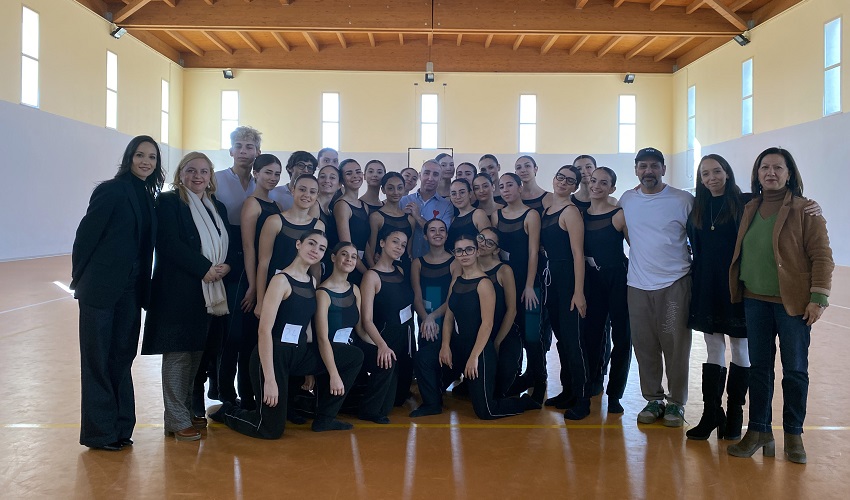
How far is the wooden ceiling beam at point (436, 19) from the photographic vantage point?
13844 mm

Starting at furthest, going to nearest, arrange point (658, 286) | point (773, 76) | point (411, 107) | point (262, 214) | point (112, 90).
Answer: point (411, 107)
point (112, 90)
point (773, 76)
point (262, 214)
point (658, 286)

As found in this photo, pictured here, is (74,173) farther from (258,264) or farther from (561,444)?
(561,444)

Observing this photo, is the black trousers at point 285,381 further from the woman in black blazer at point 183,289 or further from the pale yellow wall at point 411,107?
the pale yellow wall at point 411,107

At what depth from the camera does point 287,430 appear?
3.33 metres

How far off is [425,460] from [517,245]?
4.98 feet

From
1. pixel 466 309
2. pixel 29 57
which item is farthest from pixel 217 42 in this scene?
pixel 466 309

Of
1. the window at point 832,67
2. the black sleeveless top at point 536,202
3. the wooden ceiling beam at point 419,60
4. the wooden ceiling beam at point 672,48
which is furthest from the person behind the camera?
the wooden ceiling beam at point 419,60

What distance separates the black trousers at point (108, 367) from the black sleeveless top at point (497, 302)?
1934mm

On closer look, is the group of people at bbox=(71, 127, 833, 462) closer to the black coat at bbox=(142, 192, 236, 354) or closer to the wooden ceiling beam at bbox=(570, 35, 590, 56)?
the black coat at bbox=(142, 192, 236, 354)

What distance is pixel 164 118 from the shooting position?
58.7 ft

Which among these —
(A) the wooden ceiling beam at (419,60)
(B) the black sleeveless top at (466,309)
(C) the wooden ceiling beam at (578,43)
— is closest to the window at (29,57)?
(A) the wooden ceiling beam at (419,60)

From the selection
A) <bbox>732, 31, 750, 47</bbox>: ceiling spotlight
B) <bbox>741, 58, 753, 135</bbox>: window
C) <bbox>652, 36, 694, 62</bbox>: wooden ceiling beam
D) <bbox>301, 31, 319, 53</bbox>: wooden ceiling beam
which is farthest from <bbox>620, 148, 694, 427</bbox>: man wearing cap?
<bbox>301, 31, 319, 53</bbox>: wooden ceiling beam

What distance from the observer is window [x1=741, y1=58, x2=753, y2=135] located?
49.3 feet

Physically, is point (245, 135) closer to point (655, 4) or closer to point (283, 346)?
point (283, 346)
